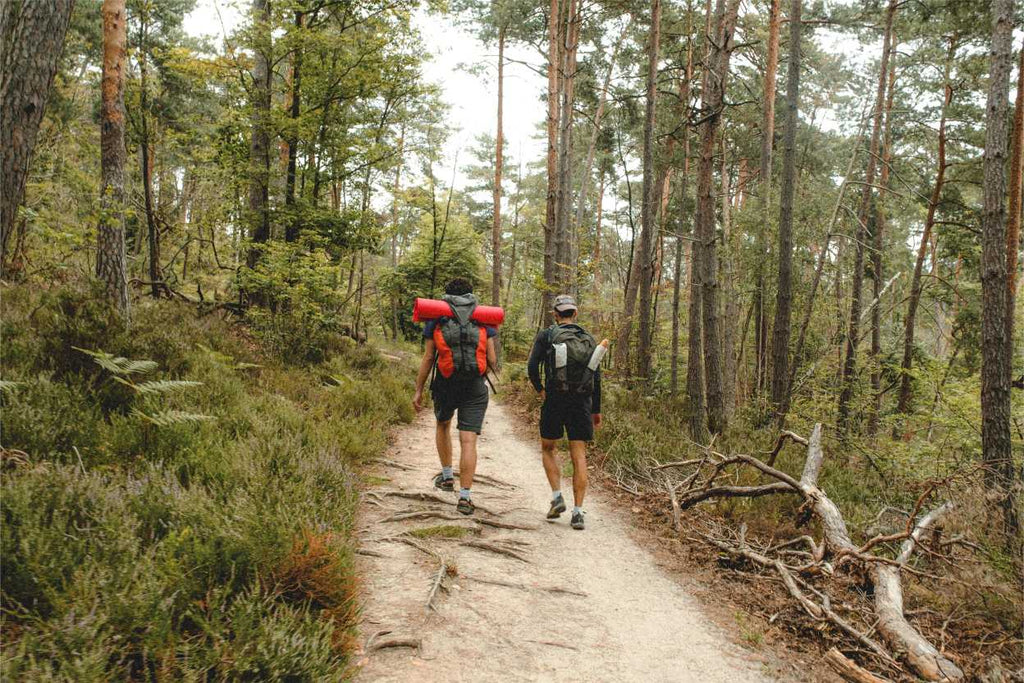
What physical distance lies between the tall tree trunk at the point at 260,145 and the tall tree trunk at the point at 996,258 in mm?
12231

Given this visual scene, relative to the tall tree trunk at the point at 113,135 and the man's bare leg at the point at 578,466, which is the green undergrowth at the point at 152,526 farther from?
the man's bare leg at the point at 578,466

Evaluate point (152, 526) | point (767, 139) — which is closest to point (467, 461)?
point (152, 526)

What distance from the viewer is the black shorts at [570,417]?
16.4 feet

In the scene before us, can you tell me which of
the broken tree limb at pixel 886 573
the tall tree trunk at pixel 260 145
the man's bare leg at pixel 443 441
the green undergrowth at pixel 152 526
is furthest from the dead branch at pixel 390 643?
the tall tree trunk at pixel 260 145

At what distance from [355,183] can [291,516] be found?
11.7m

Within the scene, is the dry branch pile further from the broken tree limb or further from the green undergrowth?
the green undergrowth

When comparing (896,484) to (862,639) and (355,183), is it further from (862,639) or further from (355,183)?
(355,183)

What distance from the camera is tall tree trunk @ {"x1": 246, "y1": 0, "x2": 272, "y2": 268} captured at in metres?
10.9

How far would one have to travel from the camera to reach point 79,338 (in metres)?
5.42

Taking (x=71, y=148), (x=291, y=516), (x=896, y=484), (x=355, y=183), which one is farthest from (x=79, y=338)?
(x=896, y=484)

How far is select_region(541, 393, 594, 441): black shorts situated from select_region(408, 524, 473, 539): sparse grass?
4.01 feet

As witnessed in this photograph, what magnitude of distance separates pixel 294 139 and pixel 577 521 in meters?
10.7

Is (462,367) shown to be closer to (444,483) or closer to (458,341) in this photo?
(458,341)

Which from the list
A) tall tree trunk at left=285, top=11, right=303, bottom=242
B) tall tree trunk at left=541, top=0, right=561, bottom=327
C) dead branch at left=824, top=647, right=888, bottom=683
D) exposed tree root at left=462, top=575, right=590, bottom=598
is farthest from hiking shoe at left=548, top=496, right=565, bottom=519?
tall tree trunk at left=285, top=11, right=303, bottom=242
